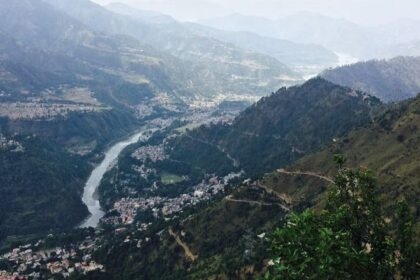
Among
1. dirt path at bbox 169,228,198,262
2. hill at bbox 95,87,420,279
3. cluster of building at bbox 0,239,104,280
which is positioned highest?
hill at bbox 95,87,420,279

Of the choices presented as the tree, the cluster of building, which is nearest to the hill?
the cluster of building

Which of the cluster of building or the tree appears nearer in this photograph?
the tree

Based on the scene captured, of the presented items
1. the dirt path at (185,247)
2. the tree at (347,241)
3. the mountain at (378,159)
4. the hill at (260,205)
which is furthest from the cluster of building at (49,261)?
the tree at (347,241)

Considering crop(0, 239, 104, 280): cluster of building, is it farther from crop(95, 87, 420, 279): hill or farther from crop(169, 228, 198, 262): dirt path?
crop(169, 228, 198, 262): dirt path

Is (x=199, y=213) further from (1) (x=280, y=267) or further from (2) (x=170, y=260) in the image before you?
(1) (x=280, y=267)

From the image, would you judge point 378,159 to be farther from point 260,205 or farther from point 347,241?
point 347,241

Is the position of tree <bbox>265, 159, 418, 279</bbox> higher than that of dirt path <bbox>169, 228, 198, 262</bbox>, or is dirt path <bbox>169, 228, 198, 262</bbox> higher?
tree <bbox>265, 159, 418, 279</bbox>

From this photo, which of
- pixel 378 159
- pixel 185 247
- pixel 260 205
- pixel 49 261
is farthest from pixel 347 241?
pixel 49 261

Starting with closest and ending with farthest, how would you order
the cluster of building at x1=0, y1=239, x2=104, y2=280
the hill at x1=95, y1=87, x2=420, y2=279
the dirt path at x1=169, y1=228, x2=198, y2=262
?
the hill at x1=95, y1=87, x2=420, y2=279 → the dirt path at x1=169, y1=228, x2=198, y2=262 → the cluster of building at x1=0, y1=239, x2=104, y2=280
